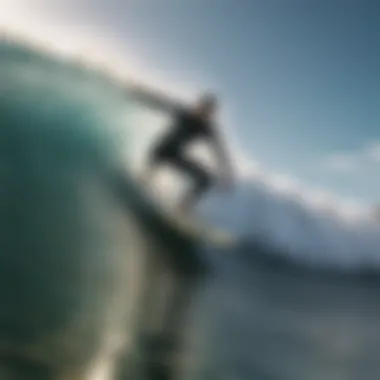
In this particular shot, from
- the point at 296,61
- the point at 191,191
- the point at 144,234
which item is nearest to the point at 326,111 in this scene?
the point at 296,61

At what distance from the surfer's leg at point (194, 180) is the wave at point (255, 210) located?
1.9 inches

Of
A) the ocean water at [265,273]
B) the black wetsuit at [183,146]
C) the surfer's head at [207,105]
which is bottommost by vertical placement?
the ocean water at [265,273]

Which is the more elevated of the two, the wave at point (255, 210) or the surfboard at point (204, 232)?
the wave at point (255, 210)

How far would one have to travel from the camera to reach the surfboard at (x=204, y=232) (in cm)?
269

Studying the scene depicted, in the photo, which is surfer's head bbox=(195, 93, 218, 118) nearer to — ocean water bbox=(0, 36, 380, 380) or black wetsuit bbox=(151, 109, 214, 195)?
black wetsuit bbox=(151, 109, 214, 195)

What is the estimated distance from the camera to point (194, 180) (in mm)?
2678

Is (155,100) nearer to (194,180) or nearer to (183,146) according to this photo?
(183,146)

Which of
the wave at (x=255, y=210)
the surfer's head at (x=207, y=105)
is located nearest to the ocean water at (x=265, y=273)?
the wave at (x=255, y=210)

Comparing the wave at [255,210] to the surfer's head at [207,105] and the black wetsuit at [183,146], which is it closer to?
the black wetsuit at [183,146]

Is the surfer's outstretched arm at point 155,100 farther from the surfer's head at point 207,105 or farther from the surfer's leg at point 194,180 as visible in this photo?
the surfer's leg at point 194,180

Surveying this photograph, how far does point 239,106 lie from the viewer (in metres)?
2.70

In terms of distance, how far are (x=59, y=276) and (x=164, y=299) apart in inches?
14.6

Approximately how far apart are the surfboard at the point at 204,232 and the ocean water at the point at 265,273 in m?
0.03

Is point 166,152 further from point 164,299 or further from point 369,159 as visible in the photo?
point 369,159
